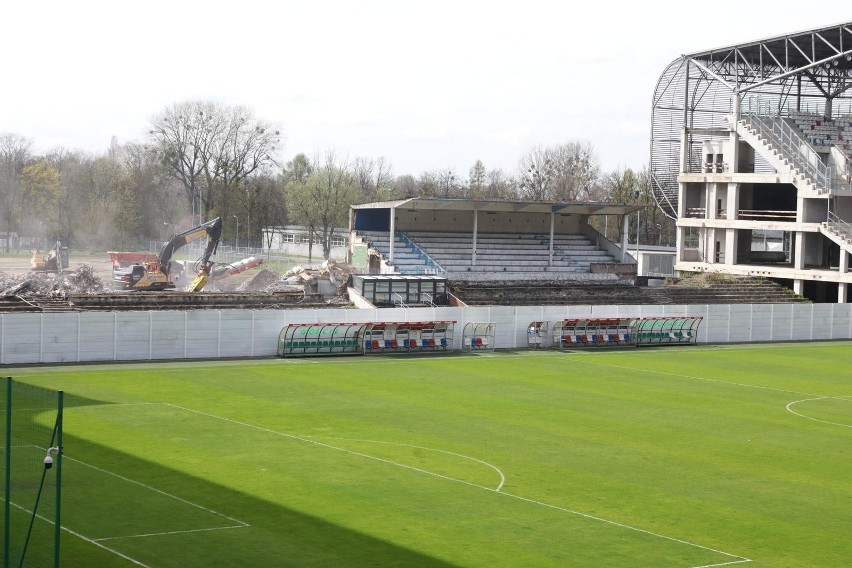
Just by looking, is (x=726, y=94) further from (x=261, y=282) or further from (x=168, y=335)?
(x=168, y=335)

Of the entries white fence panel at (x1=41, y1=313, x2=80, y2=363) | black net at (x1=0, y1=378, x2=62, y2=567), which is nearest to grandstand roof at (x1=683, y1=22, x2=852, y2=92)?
white fence panel at (x1=41, y1=313, x2=80, y2=363)

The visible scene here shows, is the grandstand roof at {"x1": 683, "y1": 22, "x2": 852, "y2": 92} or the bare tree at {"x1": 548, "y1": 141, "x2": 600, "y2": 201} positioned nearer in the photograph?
the grandstand roof at {"x1": 683, "y1": 22, "x2": 852, "y2": 92}

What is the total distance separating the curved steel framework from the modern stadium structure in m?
0.08

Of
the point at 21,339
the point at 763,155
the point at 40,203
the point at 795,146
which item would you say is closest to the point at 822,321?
the point at 763,155

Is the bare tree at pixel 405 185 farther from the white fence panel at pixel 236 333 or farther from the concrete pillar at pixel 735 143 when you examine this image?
the white fence panel at pixel 236 333

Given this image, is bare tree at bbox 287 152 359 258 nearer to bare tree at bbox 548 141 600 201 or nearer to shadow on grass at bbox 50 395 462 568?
bare tree at bbox 548 141 600 201

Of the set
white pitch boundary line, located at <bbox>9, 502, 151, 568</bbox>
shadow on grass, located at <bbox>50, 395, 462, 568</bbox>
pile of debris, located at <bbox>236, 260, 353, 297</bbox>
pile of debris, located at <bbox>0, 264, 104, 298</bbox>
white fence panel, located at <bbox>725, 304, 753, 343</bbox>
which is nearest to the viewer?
white pitch boundary line, located at <bbox>9, 502, 151, 568</bbox>

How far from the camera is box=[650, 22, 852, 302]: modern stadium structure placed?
229 feet

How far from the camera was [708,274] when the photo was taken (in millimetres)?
72562

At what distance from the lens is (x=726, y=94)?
79.1m

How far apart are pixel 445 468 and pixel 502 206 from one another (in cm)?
4529

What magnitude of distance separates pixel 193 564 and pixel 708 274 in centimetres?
5966

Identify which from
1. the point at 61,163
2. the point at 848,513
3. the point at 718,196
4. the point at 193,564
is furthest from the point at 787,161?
the point at 61,163

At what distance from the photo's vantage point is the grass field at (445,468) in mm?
18203
